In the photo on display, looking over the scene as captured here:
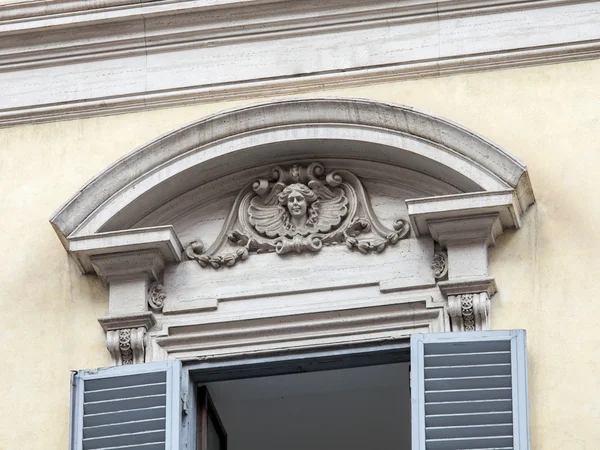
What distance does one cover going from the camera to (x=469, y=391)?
1023 centimetres

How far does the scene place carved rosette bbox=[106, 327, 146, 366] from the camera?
1075cm

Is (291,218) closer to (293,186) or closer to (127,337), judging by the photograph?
(293,186)

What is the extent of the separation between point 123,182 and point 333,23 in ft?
4.80

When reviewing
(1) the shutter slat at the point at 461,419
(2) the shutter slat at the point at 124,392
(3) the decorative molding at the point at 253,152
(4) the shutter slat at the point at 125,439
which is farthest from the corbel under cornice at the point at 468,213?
(4) the shutter slat at the point at 125,439

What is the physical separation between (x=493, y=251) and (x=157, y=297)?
173 centimetres

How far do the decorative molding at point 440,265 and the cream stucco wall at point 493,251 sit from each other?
0.24m

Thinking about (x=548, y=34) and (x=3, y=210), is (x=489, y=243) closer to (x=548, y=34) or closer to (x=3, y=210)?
(x=548, y=34)

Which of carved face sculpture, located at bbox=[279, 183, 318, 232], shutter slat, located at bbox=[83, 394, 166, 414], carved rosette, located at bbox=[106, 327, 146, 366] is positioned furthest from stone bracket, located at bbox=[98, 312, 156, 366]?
carved face sculpture, located at bbox=[279, 183, 318, 232]

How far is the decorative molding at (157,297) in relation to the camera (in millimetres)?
10883

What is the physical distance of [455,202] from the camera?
34.5 ft

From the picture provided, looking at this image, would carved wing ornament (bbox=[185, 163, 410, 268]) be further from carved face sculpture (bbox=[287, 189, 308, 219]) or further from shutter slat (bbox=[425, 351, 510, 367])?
shutter slat (bbox=[425, 351, 510, 367])

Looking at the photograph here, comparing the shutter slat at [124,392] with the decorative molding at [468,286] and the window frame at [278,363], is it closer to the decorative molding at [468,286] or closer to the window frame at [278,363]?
the window frame at [278,363]

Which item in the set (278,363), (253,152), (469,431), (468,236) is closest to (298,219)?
(253,152)

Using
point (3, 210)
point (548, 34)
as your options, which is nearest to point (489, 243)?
point (548, 34)
